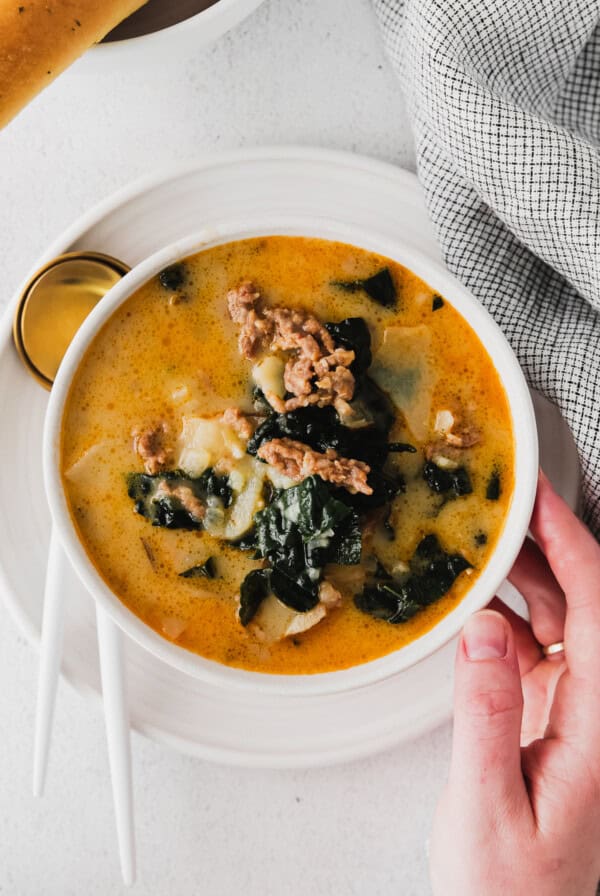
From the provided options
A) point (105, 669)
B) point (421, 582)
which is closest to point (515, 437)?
point (421, 582)

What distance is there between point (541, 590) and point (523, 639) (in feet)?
0.59

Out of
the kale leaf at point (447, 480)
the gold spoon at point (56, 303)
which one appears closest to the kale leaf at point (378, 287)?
the kale leaf at point (447, 480)

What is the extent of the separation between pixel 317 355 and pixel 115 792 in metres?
1.46

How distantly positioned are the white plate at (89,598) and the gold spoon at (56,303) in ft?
0.16

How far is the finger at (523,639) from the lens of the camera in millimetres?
2852

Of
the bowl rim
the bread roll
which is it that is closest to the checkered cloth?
the bowl rim

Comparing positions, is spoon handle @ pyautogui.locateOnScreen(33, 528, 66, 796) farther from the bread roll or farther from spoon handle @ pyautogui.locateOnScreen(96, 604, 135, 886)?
the bread roll

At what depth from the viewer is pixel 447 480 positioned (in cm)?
230

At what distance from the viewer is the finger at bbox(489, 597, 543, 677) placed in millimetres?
2852

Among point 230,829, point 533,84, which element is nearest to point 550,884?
point 230,829

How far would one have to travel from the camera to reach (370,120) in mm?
2771

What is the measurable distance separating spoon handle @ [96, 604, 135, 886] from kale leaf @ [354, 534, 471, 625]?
756 millimetres

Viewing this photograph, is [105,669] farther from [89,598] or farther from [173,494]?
[173,494]

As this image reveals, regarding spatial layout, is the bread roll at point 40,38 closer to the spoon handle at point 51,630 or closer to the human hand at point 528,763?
the spoon handle at point 51,630
